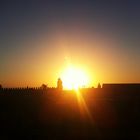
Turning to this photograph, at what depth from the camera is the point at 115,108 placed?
44000mm

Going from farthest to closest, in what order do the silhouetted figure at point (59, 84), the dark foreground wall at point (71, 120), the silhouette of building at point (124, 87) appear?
the silhouetted figure at point (59, 84)
the silhouette of building at point (124, 87)
the dark foreground wall at point (71, 120)

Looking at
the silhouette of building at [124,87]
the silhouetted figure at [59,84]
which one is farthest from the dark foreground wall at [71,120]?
the silhouetted figure at [59,84]

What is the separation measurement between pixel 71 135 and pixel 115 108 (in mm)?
17962

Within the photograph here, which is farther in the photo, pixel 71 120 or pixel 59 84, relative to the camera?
pixel 59 84

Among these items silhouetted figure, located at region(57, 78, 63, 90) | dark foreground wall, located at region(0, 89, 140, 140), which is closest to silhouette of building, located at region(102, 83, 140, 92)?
dark foreground wall, located at region(0, 89, 140, 140)

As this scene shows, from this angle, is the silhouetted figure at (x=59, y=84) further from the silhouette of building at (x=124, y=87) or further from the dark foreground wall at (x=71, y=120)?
the dark foreground wall at (x=71, y=120)

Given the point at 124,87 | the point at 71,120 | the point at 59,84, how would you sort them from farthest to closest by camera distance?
the point at 59,84, the point at 124,87, the point at 71,120

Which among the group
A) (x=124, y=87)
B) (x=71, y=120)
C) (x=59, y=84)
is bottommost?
(x=71, y=120)

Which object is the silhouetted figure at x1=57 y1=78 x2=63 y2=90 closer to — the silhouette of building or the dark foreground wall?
the silhouette of building

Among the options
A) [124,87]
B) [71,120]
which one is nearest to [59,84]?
[124,87]

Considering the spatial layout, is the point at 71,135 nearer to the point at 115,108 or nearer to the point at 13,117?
the point at 13,117

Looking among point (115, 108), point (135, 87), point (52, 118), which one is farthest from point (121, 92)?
→ point (52, 118)

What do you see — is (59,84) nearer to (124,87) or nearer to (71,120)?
(124,87)

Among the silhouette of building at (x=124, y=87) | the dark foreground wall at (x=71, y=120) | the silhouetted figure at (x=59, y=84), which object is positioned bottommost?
the dark foreground wall at (x=71, y=120)
